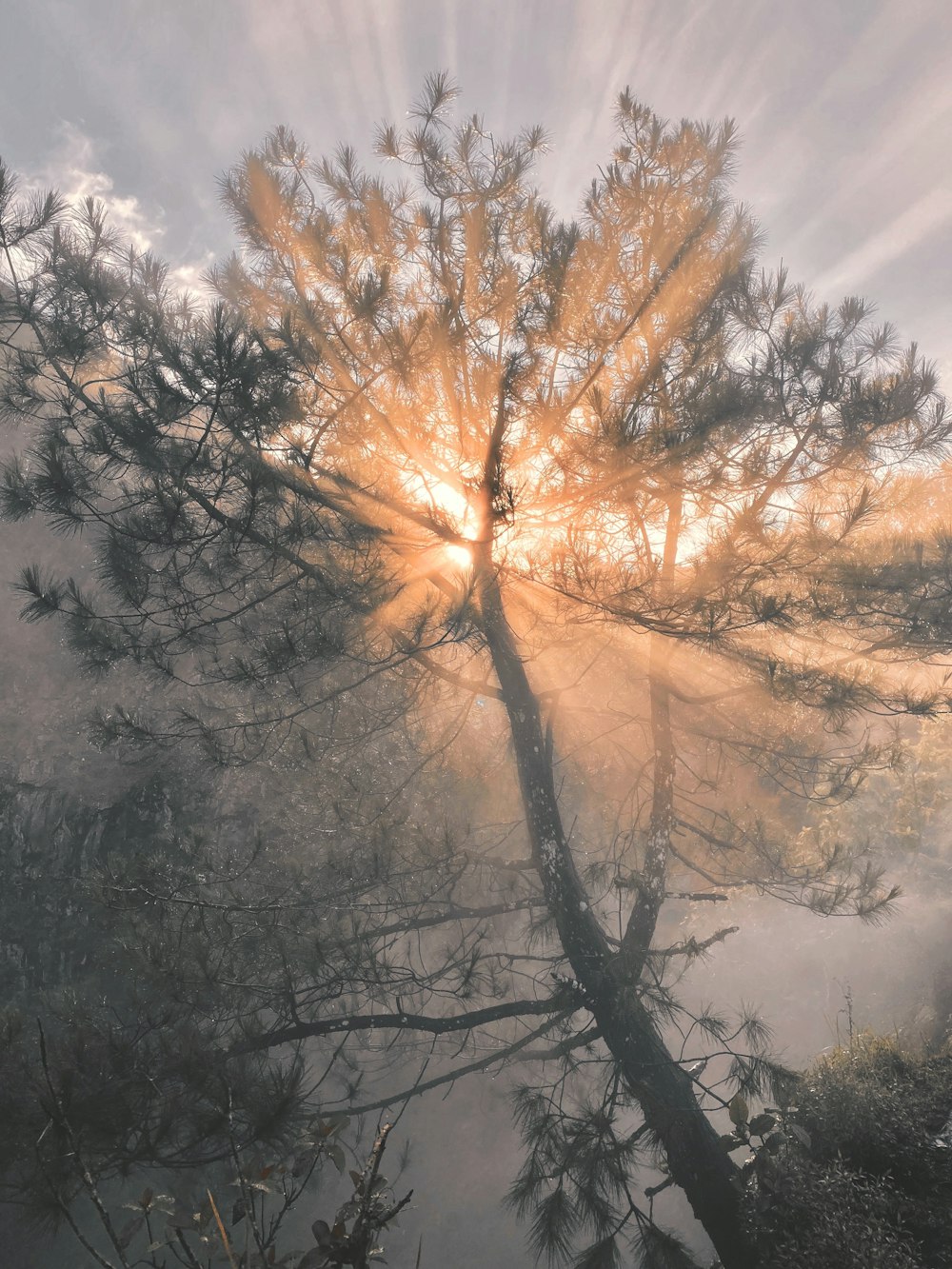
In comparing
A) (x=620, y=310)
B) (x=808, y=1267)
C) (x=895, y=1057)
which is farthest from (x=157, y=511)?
(x=895, y=1057)

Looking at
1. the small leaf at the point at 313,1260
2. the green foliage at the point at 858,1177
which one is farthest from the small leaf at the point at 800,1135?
the small leaf at the point at 313,1260

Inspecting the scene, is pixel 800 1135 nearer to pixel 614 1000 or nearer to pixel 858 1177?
pixel 858 1177

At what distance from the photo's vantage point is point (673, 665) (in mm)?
6023

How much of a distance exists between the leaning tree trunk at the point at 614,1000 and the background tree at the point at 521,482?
23mm

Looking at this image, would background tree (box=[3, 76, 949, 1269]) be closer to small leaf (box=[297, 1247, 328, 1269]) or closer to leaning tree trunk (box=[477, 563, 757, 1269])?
leaning tree trunk (box=[477, 563, 757, 1269])

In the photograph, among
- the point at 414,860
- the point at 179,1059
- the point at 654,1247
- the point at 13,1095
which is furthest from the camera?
the point at 414,860

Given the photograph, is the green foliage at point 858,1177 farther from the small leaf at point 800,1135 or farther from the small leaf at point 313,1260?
the small leaf at point 313,1260

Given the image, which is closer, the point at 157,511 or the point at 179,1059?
the point at 179,1059

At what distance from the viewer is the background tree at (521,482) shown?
3.76m

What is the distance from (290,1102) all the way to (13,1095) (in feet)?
4.15

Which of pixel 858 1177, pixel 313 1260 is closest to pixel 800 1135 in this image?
pixel 858 1177

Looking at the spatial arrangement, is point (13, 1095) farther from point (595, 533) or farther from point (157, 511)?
point (595, 533)

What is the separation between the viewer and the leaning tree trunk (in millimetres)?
4406

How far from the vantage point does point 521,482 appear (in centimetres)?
460
